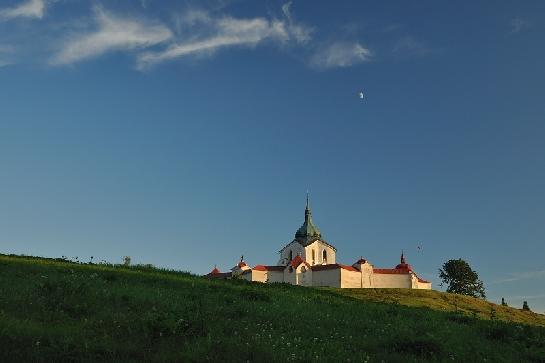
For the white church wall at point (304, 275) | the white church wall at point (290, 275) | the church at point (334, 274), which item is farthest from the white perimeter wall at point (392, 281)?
the white church wall at point (290, 275)

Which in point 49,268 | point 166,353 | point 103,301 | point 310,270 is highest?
point 310,270

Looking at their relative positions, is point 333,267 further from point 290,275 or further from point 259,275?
point 259,275

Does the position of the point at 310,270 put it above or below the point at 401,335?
above

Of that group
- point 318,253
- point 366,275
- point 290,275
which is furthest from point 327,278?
point 318,253

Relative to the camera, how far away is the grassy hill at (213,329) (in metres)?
12.2

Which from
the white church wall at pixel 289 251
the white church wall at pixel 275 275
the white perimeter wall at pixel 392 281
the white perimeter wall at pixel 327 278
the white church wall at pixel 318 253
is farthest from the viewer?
the white church wall at pixel 289 251

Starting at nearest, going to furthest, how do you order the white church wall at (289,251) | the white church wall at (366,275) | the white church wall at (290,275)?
1. the white church wall at (290,275)
2. the white church wall at (366,275)
3. the white church wall at (289,251)

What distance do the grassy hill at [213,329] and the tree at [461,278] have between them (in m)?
108

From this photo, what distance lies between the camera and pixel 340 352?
13.4m

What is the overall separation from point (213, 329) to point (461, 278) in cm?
11898

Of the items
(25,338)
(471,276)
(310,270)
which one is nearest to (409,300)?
(310,270)

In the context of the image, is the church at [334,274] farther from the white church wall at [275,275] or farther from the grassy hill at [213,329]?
the grassy hill at [213,329]

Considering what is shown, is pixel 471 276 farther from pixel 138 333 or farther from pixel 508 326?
pixel 138 333

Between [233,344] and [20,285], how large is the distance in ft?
30.3
